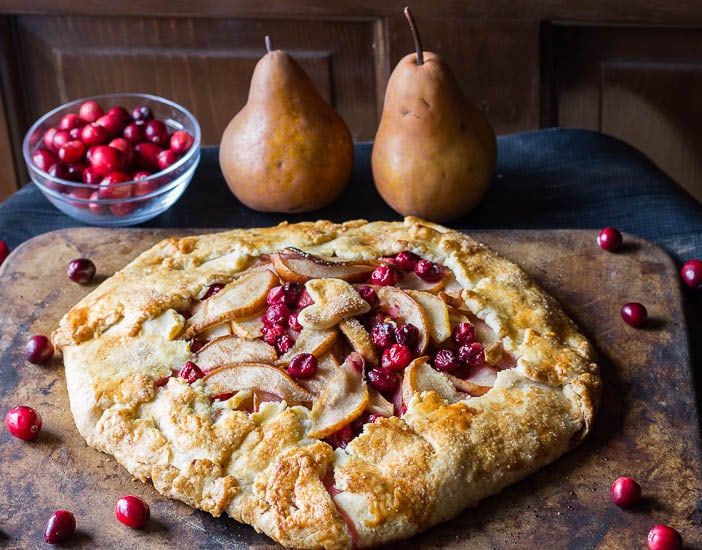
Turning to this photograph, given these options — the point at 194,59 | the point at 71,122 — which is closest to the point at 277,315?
the point at 71,122

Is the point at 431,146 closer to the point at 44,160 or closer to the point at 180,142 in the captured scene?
the point at 180,142

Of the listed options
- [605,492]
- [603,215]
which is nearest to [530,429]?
[605,492]

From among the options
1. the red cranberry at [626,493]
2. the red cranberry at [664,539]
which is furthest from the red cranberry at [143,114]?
the red cranberry at [664,539]

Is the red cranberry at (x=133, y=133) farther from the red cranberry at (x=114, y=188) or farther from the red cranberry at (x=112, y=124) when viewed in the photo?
the red cranberry at (x=114, y=188)

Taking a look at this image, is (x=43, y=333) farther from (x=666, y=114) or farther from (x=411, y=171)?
(x=666, y=114)

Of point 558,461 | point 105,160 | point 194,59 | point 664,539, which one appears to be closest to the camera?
point 664,539
